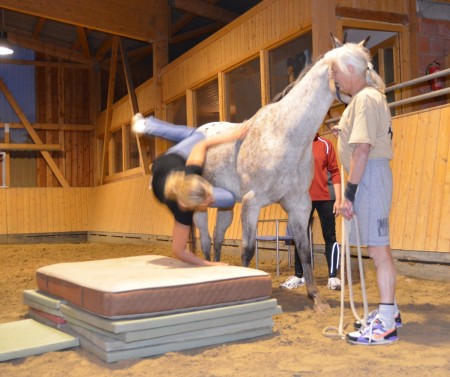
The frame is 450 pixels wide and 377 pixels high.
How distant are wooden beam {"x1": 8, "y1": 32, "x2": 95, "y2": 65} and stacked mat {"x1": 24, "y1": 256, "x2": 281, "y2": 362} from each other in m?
16.4

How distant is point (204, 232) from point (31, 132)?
14.4 meters

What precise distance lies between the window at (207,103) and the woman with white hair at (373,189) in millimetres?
7536

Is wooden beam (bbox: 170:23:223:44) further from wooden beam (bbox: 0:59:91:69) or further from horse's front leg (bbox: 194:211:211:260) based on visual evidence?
horse's front leg (bbox: 194:211:211:260)

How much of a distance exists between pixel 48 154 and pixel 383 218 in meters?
16.7

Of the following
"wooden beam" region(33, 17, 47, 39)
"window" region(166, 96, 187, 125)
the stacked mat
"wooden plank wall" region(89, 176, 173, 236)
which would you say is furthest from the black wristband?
"wooden beam" region(33, 17, 47, 39)

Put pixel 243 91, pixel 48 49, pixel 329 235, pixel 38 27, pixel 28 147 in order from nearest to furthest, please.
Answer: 1. pixel 329 235
2. pixel 243 91
3. pixel 38 27
4. pixel 28 147
5. pixel 48 49

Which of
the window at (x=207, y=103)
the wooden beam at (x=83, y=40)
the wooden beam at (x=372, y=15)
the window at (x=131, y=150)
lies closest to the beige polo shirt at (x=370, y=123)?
the wooden beam at (x=372, y=15)

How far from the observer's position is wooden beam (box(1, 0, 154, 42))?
12.3m

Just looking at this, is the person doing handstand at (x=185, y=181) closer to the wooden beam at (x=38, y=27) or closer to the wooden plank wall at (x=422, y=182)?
the wooden plank wall at (x=422, y=182)

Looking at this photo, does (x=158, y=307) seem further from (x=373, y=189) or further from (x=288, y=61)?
(x=288, y=61)

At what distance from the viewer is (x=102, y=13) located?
1295cm

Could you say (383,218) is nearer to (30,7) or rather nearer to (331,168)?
(331,168)

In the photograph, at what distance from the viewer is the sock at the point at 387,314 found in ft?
10.5

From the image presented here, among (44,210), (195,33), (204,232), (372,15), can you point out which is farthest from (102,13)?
(204,232)
